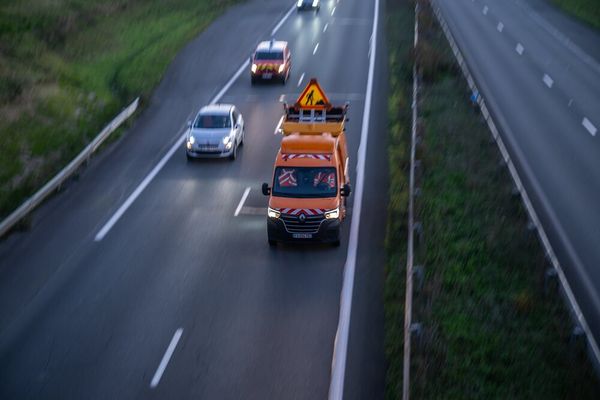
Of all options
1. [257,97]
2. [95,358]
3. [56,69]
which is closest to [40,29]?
[56,69]

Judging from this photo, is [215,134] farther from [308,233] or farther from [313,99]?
[308,233]

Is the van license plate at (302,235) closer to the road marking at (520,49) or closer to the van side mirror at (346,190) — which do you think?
the van side mirror at (346,190)

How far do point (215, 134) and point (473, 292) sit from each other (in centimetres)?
1336

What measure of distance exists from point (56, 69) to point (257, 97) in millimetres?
9982

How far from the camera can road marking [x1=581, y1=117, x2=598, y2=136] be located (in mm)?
29075

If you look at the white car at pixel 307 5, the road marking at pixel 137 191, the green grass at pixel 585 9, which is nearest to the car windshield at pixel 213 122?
the road marking at pixel 137 191

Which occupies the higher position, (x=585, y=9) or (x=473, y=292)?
(x=473, y=292)

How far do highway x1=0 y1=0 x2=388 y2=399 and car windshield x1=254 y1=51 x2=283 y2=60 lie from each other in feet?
28.7

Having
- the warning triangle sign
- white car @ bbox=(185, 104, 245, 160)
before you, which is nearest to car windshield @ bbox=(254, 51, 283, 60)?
white car @ bbox=(185, 104, 245, 160)

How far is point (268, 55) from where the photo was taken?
1505 inches

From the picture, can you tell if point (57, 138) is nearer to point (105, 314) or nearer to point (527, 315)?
point (105, 314)

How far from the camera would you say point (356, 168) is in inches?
1016

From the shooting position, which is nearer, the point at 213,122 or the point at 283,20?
the point at 213,122

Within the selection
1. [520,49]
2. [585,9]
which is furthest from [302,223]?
[585,9]
